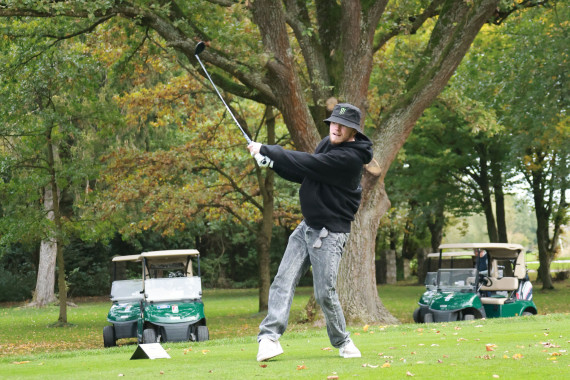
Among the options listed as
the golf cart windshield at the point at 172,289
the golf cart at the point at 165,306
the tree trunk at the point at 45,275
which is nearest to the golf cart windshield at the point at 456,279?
the golf cart at the point at 165,306

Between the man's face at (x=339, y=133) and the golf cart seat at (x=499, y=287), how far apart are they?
37.0ft

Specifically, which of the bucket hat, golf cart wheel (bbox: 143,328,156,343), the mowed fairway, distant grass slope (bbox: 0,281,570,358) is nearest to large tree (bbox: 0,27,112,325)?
distant grass slope (bbox: 0,281,570,358)

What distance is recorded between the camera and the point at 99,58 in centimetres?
2116

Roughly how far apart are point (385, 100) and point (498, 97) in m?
4.38

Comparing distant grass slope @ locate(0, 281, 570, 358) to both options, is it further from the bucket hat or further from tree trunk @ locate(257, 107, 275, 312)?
the bucket hat

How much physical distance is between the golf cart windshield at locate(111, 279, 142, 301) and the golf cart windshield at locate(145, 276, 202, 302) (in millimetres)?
1376

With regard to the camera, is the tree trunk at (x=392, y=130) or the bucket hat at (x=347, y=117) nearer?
the bucket hat at (x=347, y=117)

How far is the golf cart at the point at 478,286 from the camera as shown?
53.0 ft

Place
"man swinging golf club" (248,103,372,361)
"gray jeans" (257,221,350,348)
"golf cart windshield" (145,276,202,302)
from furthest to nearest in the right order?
"golf cart windshield" (145,276,202,302), "gray jeans" (257,221,350,348), "man swinging golf club" (248,103,372,361)

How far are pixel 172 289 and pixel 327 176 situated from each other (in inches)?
377

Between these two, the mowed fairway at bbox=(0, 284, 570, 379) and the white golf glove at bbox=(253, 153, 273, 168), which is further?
the white golf glove at bbox=(253, 153, 273, 168)

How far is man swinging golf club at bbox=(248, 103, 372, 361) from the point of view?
627cm

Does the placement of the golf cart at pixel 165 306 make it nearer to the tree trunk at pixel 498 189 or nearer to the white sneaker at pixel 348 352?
the white sneaker at pixel 348 352

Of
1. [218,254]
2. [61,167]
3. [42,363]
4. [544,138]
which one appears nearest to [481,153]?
[544,138]
